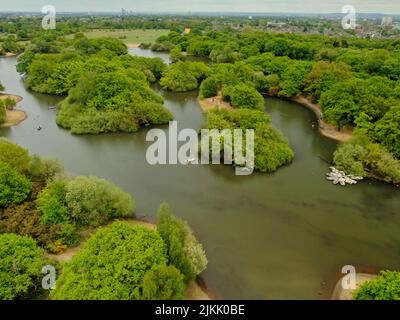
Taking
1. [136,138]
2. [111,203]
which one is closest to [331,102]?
[136,138]

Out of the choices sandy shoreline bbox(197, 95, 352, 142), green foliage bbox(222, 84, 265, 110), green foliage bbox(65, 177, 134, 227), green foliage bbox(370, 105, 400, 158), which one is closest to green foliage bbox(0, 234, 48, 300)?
green foliage bbox(65, 177, 134, 227)

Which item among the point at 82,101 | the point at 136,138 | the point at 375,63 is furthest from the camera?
the point at 375,63

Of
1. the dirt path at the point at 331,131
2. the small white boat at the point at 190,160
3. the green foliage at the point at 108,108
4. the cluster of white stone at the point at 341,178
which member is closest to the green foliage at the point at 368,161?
the cluster of white stone at the point at 341,178

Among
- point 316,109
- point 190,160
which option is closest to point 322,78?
point 316,109

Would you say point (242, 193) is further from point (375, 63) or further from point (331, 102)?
point (375, 63)

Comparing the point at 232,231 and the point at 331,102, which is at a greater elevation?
the point at 331,102

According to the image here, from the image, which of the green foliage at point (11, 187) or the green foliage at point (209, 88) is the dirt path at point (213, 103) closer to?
the green foliage at point (209, 88)
